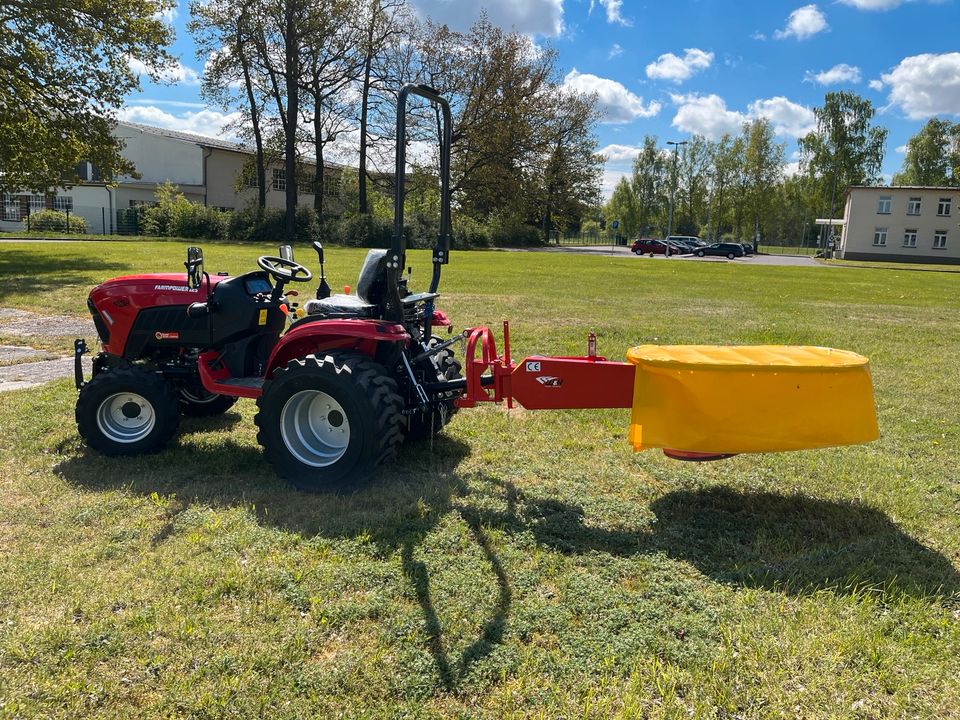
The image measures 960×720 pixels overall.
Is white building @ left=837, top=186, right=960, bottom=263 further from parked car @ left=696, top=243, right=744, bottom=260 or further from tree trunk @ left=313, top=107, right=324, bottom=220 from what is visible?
tree trunk @ left=313, top=107, right=324, bottom=220

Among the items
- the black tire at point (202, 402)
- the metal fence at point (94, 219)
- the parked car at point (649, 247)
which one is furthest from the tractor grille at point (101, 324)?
the parked car at point (649, 247)

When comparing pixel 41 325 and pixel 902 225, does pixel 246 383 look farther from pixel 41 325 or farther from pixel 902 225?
pixel 902 225

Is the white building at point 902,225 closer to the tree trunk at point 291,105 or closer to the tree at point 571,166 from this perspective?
the tree at point 571,166

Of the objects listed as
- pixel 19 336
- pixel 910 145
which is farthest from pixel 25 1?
pixel 910 145

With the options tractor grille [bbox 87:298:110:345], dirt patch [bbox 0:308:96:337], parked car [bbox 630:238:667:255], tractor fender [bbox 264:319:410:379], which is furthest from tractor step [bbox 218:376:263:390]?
parked car [bbox 630:238:667:255]

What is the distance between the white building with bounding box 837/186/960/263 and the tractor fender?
62835 millimetres

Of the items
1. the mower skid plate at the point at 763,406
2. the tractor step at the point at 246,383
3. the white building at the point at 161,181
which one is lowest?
the tractor step at the point at 246,383

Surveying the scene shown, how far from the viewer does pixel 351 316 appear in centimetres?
482

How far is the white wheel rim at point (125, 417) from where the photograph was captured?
5184 mm

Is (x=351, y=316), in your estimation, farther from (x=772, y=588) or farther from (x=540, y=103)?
(x=540, y=103)

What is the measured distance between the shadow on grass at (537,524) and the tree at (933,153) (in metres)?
80.8

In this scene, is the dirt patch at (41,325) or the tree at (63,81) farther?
the tree at (63,81)

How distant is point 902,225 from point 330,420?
2552 inches

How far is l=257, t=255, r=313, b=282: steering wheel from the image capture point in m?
5.08
